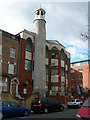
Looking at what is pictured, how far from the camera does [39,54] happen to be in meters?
30.7

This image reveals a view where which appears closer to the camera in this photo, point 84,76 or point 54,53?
point 54,53

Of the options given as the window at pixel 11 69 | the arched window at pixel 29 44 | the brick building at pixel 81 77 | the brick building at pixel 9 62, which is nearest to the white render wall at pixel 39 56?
the arched window at pixel 29 44

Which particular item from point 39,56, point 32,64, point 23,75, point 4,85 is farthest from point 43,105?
point 39,56

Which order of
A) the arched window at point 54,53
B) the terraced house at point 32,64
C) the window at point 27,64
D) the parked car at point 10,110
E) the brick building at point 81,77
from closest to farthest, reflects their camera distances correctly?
the parked car at point 10,110
the terraced house at point 32,64
the window at point 27,64
the arched window at point 54,53
the brick building at point 81,77

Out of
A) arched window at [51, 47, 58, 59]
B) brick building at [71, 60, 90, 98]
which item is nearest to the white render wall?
arched window at [51, 47, 58, 59]

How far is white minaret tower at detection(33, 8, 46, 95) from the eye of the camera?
29750mm

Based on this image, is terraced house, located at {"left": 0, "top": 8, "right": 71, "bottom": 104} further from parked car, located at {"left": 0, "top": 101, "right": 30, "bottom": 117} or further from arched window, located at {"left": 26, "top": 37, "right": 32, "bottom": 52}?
parked car, located at {"left": 0, "top": 101, "right": 30, "bottom": 117}

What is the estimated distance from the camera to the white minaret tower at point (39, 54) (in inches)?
1171


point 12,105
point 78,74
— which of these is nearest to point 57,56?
point 12,105

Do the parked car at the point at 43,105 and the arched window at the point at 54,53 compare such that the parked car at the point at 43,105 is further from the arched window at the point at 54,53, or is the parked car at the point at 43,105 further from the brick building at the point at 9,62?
the arched window at the point at 54,53

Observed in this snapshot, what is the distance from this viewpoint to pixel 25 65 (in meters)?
29.0

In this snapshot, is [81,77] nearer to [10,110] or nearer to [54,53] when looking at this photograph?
[54,53]

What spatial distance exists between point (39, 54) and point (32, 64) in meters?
2.14

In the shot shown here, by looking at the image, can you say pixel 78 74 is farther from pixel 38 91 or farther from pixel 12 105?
pixel 12 105
